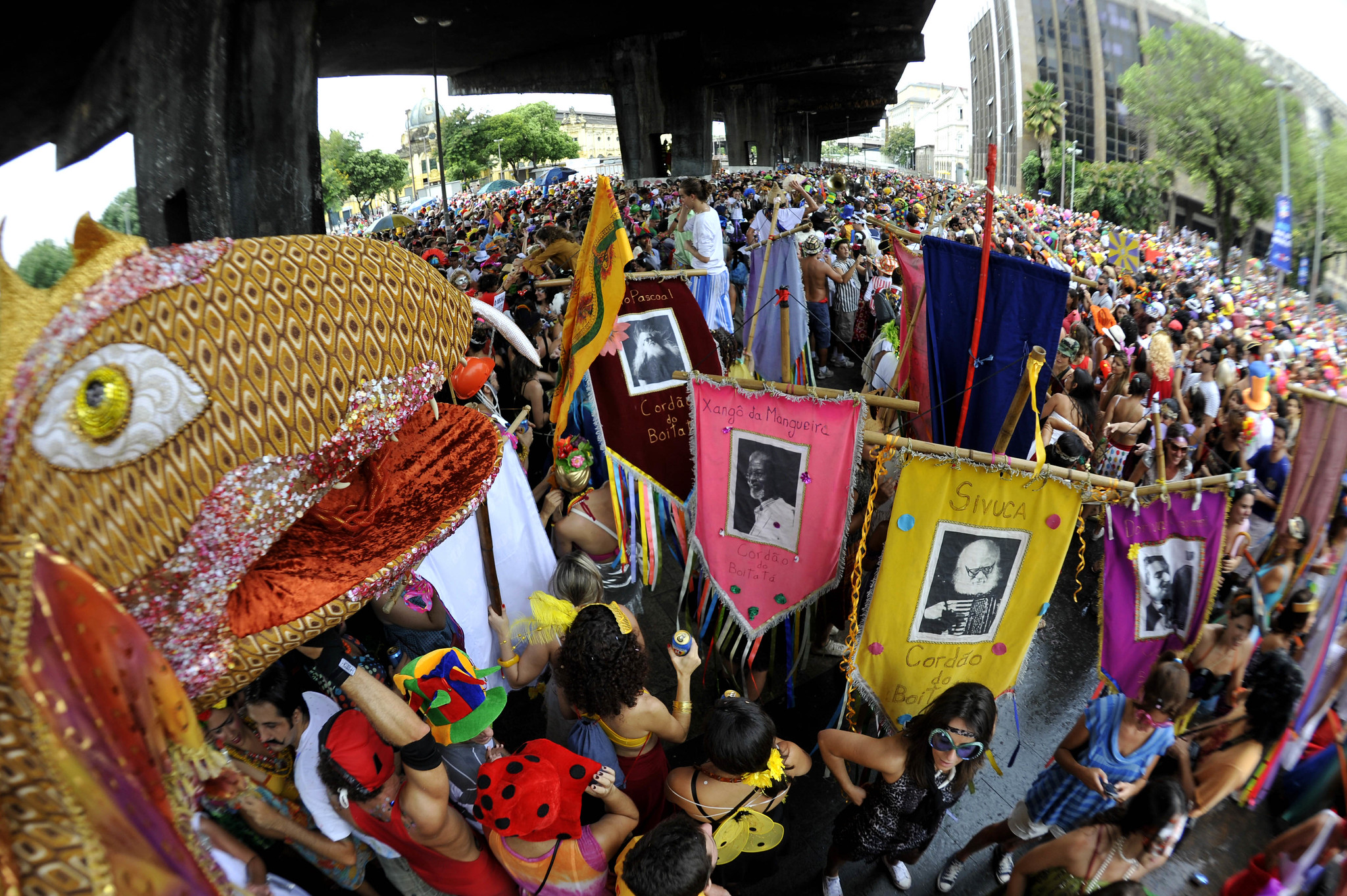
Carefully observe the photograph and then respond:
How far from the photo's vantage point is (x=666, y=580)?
18.2ft

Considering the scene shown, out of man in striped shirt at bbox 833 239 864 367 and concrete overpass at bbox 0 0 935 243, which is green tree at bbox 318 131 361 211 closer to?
concrete overpass at bbox 0 0 935 243

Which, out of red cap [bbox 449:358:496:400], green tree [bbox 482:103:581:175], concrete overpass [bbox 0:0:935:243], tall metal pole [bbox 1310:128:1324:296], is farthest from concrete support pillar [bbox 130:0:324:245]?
green tree [bbox 482:103:581:175]

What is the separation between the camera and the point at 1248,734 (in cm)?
308

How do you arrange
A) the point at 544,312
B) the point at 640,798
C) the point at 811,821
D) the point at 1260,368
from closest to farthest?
the point at 640,798
the point at 811,821
the point at 1260,368
the point at 544,312

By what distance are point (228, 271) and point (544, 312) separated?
6.27m

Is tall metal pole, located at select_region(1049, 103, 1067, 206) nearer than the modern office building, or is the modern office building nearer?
the modern office building

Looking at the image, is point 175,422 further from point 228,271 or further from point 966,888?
point 966,888

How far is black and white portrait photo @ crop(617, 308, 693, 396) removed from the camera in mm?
4098

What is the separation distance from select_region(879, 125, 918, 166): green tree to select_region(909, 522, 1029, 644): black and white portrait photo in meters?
50.5

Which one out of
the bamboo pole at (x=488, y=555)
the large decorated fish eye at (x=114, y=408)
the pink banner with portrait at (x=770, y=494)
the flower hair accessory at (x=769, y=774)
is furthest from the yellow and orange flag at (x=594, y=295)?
the large decorated fish eye at (x=114, y=408)

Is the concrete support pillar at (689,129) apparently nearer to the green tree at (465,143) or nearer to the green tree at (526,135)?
the green tree at (465,143)

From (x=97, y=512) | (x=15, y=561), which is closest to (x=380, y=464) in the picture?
(x=97, y=512)

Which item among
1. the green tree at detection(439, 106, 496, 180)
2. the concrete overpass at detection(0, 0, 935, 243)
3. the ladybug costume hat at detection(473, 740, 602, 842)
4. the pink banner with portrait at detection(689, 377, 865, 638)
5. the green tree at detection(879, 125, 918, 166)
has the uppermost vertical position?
the green tree at detection(879, 125, 918, 166)

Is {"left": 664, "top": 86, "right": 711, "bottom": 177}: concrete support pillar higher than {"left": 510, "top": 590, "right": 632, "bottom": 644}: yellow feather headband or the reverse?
higher
